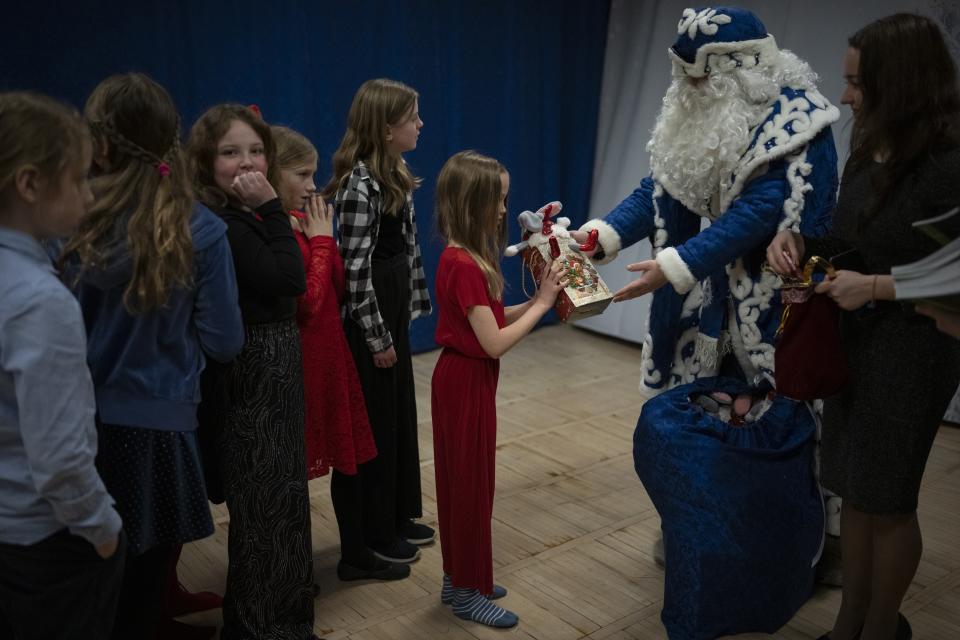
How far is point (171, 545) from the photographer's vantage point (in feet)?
6.18

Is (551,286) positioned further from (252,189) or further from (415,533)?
(415,533)

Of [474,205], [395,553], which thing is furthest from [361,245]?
[395,553]

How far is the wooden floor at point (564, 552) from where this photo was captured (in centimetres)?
244

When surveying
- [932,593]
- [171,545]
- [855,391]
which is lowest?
[932,593]

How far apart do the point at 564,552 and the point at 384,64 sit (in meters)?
2.93

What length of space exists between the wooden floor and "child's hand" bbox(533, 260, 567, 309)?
907mm

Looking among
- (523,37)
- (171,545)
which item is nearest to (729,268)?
(171,545)

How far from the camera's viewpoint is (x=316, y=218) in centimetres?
242

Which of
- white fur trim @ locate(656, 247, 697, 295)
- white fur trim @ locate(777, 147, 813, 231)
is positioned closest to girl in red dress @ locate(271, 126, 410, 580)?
white fur trim @ locate(656, 247, 697, 295)

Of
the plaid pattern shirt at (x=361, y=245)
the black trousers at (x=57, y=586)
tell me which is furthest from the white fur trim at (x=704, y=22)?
the black trousers at (x=57, y=586)

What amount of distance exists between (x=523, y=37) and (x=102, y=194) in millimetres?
3968

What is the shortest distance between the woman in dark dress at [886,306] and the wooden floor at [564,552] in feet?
1.61

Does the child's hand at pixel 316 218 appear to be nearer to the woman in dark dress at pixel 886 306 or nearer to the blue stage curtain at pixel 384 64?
the woman in dark dress at pixel 886 306

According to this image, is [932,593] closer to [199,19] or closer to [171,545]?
[171,545]
